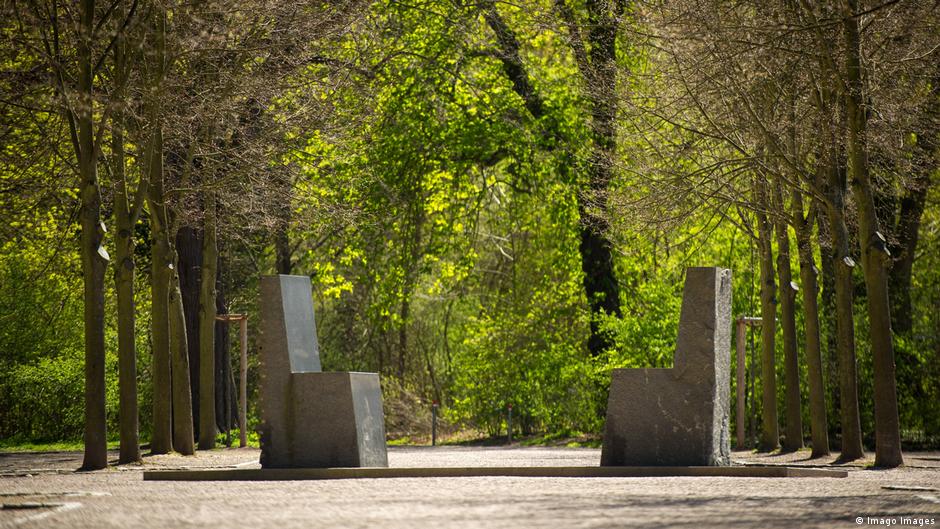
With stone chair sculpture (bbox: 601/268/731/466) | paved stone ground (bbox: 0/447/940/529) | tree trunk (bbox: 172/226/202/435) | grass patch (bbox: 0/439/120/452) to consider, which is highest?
tree trunk (bbox: 172/226/202/435)

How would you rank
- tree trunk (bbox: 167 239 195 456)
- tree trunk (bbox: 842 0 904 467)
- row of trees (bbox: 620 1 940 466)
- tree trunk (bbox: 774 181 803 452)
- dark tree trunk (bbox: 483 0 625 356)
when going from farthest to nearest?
dark tree trunk (bbox: 483 0 625 356) → tree trunk (bbox: 774 181 803 452) → tree trunk (bbox: 167 239 195 456) → row of trees (bbox: 620 1 940 466) → tree trunk (bbox: 842 0 904 467)

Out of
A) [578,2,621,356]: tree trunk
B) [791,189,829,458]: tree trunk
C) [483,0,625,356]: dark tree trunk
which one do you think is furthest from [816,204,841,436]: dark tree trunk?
[483,0,625,356]: dark tree trunk

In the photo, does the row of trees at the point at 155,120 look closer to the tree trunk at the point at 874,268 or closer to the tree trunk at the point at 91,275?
the tree trunk at the point at 91,275

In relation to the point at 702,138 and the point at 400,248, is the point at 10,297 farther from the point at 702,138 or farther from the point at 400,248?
the point at 702,138

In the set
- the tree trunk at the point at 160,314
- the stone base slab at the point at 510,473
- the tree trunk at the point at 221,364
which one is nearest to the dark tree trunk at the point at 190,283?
the tree trunk at the point at 221,364

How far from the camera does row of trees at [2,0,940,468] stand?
54.0ft

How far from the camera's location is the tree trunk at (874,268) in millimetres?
15742

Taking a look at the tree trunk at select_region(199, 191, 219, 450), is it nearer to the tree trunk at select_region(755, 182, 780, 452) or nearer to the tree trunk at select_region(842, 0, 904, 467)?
the tree trunk at select_region(755, 182, 780, 452)

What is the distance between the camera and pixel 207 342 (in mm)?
23328

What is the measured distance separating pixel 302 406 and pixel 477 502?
15.8 feet

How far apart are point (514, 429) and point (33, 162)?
14.9 m

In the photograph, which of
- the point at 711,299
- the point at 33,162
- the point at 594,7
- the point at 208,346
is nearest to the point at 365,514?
the point at 711,299

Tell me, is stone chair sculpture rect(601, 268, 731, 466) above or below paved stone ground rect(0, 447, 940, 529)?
above

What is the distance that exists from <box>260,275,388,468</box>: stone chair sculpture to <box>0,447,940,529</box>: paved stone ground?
1.37 meters
